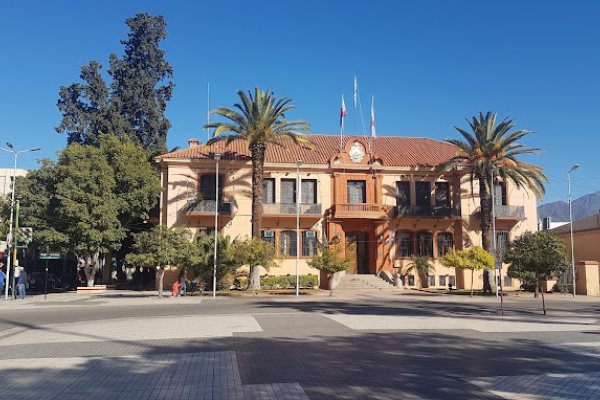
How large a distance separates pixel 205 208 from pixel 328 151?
39.7ft

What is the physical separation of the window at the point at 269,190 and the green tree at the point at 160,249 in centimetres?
1081

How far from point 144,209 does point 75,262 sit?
1527 cm

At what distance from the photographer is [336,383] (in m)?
8.54

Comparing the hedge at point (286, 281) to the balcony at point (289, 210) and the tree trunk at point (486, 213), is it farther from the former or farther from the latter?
the tree trunk at point (486, 213)

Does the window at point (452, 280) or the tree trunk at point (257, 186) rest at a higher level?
the tree trunk at point (257, 186)

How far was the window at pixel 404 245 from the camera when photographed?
41312mm

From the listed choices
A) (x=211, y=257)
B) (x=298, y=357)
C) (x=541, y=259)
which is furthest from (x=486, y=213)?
(x=298, y=357)

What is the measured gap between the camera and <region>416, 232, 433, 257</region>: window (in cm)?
4153

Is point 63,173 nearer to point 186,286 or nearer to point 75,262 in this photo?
point 186,286

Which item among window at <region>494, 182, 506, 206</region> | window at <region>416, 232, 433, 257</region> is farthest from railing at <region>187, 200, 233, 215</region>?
window at <region>494, 182, 506, 206</region>

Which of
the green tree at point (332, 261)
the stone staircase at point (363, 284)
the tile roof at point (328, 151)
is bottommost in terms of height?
the stone staircase at point (363, 284)

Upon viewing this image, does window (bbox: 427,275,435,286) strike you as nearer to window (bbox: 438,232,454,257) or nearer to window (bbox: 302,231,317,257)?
window (bbox: 438,232,454,257)

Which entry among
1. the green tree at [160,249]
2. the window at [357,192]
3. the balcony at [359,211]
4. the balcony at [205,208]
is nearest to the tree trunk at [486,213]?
the balcony at [359,211]

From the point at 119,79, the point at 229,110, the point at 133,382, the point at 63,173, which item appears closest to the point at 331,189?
the point at 229,110
